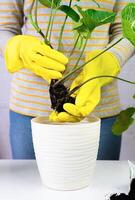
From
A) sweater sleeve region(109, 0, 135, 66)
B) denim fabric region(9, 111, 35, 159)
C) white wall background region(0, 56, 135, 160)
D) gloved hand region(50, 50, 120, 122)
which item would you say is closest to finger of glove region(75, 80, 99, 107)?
gloved hand region(50, 50, 120, 122)

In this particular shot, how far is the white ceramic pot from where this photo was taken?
68 centimetres

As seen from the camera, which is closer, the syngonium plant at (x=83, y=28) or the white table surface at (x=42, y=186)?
the syngonium plant at (x=83, y=28)

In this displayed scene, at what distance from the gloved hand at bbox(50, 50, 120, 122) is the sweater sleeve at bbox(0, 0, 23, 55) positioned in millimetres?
253

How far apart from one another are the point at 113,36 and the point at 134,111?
1.11 ft

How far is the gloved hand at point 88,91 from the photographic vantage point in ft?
2.34

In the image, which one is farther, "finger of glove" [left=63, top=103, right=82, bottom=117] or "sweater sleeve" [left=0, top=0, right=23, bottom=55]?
"sweater sleeve" [left=0, top=0, right=23, bottom=55]

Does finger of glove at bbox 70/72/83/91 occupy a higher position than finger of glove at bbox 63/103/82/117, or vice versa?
finger of glove at bbox 70/72/83/91

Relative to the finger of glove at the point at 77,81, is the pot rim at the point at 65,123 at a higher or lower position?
lower

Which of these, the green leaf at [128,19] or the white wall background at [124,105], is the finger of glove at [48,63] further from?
the white wall background at [124,105]

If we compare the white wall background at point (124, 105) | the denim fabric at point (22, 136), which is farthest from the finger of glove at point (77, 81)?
the white wall background at point (124, 105)

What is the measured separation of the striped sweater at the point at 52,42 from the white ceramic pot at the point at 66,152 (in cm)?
23

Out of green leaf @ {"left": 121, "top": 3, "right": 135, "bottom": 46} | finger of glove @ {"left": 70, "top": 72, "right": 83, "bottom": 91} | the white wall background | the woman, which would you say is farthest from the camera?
the white wall background

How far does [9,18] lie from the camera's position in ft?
3.25

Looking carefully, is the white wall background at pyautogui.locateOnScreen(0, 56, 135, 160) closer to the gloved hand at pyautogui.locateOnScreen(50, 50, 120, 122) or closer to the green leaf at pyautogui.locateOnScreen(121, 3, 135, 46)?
the gloved hand at pyautogui.locateOnScreen(50, 50, 120, 122)
